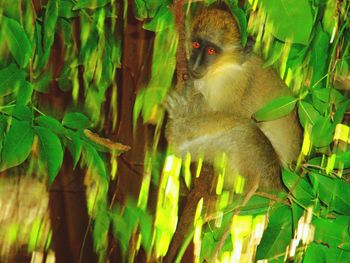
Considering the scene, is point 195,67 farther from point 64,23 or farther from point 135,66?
point 64,23

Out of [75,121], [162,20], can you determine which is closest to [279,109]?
[162,20]

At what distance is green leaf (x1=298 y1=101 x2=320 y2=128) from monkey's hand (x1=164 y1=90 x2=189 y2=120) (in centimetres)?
74

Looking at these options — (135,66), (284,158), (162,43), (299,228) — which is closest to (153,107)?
(162,43)

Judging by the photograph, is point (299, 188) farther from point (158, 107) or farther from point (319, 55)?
point (158, 107)

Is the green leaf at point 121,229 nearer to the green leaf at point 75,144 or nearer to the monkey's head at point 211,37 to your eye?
the green leaf at point 75,144

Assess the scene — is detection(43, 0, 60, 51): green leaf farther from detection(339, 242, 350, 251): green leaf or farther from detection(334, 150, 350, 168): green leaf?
detection(339, 242, 350, 251): green leaf

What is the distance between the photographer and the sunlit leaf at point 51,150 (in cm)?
148

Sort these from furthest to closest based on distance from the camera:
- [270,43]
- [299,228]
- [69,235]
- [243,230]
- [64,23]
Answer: [69,235], [270,43], [64,23], [243,230], [299,228]

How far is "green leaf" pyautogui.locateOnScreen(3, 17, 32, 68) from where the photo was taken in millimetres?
1576

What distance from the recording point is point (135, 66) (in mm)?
2512

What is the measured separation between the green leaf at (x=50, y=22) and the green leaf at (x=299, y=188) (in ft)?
2.60

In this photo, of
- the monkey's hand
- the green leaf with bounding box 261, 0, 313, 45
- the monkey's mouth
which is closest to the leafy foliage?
the green leaf with bounding box 261, 0, 313, 45

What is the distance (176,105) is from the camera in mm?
2498

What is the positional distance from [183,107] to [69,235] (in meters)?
0.78
